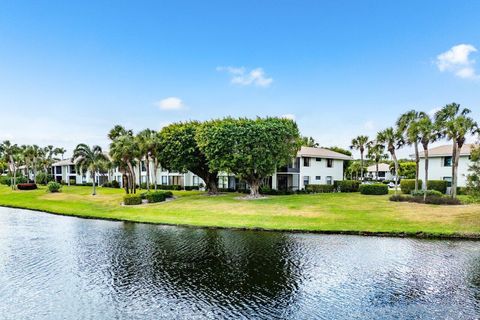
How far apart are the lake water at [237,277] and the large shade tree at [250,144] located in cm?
1872

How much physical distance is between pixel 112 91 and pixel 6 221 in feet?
73.8

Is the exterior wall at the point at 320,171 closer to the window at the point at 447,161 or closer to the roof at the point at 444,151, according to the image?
the roof at the point at 444,151

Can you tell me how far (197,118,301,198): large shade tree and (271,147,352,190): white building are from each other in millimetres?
10330

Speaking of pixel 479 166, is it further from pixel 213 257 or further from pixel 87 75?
pixel 87 75

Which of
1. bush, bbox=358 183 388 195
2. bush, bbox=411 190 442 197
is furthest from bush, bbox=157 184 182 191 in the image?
bush, bbox=411 190 442 197

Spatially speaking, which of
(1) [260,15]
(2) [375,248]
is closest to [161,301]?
(2) [375,248]

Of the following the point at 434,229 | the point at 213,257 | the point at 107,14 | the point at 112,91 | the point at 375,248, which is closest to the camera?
the point at 213,257

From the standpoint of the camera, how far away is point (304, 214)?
33.7 m

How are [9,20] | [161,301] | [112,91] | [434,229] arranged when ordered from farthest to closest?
[112,91], [9,20], [434,229], [161,301]

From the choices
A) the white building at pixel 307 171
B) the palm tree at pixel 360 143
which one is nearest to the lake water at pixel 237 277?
the white building at pixel 307 171

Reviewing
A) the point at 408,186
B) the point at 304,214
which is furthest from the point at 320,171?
the point at 304,214

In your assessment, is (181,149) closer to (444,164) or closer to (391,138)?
(391,138)

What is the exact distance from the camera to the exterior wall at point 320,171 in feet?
190

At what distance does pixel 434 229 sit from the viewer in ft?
88.0
